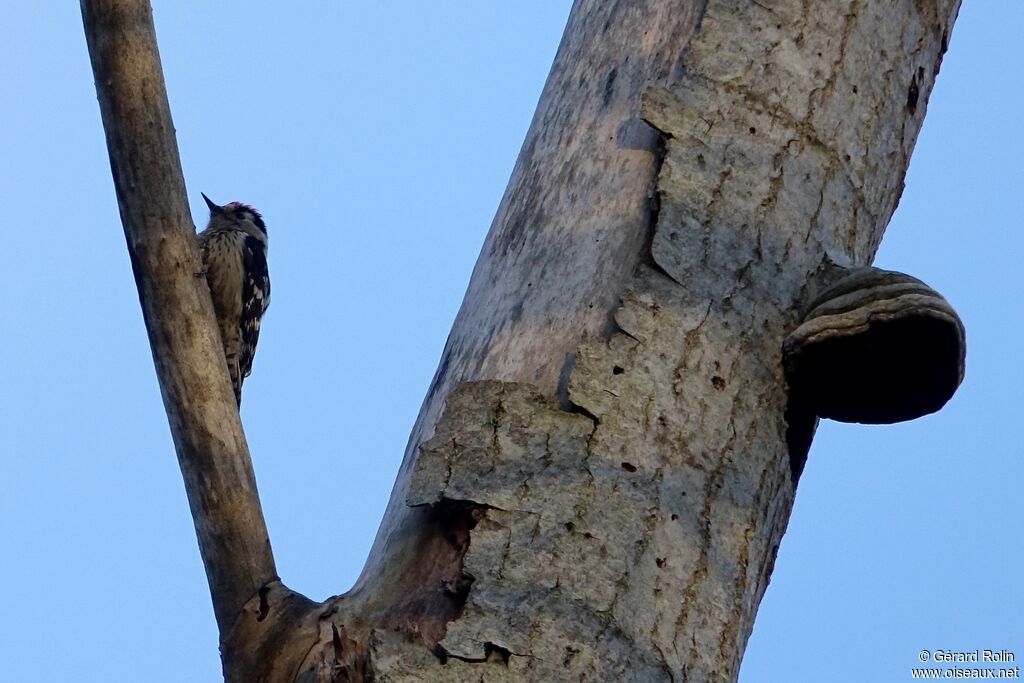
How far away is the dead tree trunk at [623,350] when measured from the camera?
1846 mm

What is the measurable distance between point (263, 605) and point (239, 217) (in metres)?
5.63

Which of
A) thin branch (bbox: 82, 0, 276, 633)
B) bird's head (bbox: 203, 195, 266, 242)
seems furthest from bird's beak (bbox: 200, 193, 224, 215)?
thin branch (bbox: 82, 0, 276, 633)

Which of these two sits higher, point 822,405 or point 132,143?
point 132,143

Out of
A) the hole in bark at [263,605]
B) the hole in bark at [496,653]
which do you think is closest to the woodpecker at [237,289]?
the hole in bark at [263,605]

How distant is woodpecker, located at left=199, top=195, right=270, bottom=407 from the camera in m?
6.63

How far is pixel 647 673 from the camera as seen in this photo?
1.77 meters

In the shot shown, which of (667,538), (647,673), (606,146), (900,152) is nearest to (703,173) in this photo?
(606,146)

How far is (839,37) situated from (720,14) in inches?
9.9

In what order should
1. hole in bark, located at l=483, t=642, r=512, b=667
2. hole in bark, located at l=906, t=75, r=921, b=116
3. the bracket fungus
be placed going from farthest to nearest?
hole in bark, located at l=906, t=75, r=921, b=116
the bracket fungus
hole in bark, located at l=483, t=642, r=512, b=667

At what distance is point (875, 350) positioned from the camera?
2094 mm

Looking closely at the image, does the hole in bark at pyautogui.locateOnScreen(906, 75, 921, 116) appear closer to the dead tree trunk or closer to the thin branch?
the dead tree trunk

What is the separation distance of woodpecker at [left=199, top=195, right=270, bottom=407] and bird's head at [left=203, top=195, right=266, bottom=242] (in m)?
0.18

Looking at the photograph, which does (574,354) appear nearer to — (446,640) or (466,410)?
(466,410)

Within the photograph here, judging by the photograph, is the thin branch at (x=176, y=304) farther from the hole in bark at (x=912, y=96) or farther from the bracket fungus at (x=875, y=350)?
the hole in bark at (x=912, y=96)
